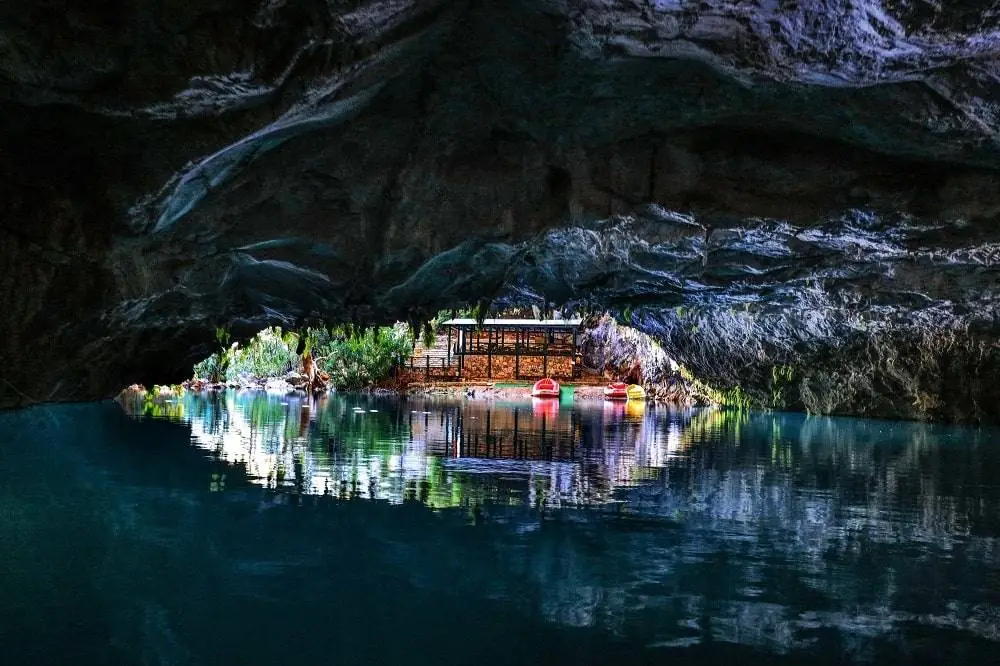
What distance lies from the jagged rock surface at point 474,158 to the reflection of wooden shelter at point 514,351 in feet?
92.9

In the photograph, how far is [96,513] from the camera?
752 cm

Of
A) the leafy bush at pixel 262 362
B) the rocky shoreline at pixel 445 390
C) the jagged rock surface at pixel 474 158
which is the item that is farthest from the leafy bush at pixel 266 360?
the jagged rock surface at pixel 474 158

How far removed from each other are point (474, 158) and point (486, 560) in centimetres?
621

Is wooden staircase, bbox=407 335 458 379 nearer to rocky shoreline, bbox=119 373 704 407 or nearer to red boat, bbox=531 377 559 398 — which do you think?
rocky shoreline, bbox=119 373 704 407

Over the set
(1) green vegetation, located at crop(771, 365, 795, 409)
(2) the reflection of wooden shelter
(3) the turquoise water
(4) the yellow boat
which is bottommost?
(3) the turquoise water

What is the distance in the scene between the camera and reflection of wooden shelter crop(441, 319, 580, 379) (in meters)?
46.1

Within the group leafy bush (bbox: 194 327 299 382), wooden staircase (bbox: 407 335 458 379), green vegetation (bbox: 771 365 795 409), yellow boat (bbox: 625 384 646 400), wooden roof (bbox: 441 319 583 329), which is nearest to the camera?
green vegetation (bbox: 771 365 795 409)

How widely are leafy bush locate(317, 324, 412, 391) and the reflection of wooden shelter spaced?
2.93 meters

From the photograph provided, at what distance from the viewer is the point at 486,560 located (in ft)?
19.7

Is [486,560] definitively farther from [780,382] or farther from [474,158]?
[780,382]

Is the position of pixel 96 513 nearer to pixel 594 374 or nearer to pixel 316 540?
pixel 316 540

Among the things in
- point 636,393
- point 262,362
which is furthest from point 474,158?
point 262,362

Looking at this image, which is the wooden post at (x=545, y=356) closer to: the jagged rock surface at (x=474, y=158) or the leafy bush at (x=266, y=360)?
the leafy bush at (x=266, y=360)

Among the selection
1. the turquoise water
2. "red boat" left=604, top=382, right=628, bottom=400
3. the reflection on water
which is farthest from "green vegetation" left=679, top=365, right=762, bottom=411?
the turquoise water
